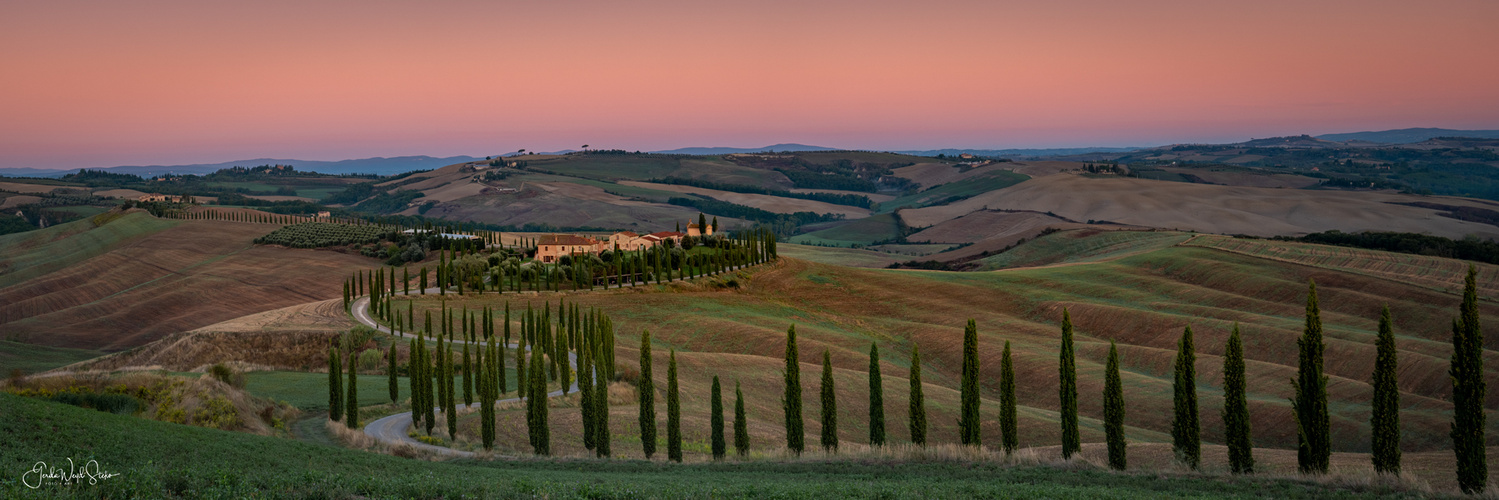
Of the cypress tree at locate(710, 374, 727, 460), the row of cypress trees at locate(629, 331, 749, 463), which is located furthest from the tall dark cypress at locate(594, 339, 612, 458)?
the cypress tree at locate(710, 374, 727, 460)

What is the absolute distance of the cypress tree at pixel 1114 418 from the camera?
1265 inches

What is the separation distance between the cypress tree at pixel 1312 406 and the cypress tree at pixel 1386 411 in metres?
1.35

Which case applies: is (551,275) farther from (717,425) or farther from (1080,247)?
(1080,247)

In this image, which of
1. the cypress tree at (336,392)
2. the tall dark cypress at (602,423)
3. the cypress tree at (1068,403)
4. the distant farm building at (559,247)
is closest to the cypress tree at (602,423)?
the tall dark cypress at (602,423)

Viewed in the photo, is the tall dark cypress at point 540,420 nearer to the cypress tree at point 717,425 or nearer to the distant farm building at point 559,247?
the cypress tree at point 717,425

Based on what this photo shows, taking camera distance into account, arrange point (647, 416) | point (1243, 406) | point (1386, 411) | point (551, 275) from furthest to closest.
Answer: point (551, 275) → point (647, 416) → point (1243, 406) → point (1386, 411)

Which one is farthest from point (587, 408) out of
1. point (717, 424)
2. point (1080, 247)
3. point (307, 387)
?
point (1080, 247)

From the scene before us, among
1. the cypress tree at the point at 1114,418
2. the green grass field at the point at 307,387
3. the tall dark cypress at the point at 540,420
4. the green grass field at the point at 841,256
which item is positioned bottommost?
the green grass field at the point at 841,256

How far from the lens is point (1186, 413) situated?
Result: 105 feet

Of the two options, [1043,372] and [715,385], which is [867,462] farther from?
[1043,372]

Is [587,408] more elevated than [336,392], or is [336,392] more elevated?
[587,408]

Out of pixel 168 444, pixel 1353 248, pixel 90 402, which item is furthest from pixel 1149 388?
pixel 1353 248
